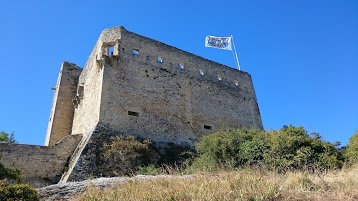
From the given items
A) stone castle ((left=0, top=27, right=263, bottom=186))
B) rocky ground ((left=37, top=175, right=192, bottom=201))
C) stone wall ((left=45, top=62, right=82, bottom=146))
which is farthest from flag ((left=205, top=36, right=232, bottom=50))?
rocky ground ((left=37, top=175, right=192, bottom=201))

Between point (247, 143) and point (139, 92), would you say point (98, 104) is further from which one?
point (247, 143)

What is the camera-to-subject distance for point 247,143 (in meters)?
13.2

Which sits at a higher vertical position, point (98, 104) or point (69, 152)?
point (98, 104)

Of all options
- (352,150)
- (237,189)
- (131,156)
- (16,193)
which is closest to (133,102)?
(131,156)

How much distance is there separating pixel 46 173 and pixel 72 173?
6.53ft

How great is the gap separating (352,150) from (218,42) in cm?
1312

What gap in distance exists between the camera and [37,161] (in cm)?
1331

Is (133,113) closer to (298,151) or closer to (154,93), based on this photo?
(154,93)

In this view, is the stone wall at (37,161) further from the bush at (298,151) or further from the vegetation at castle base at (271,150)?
the bush at (298,151)

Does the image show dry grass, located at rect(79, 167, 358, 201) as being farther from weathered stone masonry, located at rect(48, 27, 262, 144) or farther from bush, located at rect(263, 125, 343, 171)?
weathered stone masonry, located at rect(48, 27, 262, 144)

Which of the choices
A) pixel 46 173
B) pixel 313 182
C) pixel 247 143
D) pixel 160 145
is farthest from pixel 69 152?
pixel 313 182

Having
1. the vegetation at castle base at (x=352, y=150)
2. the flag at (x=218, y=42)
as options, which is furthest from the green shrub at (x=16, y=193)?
the flag at (x=218, y=42)

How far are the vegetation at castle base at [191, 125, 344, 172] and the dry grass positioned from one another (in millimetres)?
4732

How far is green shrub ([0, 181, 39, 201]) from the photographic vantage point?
6.19m
